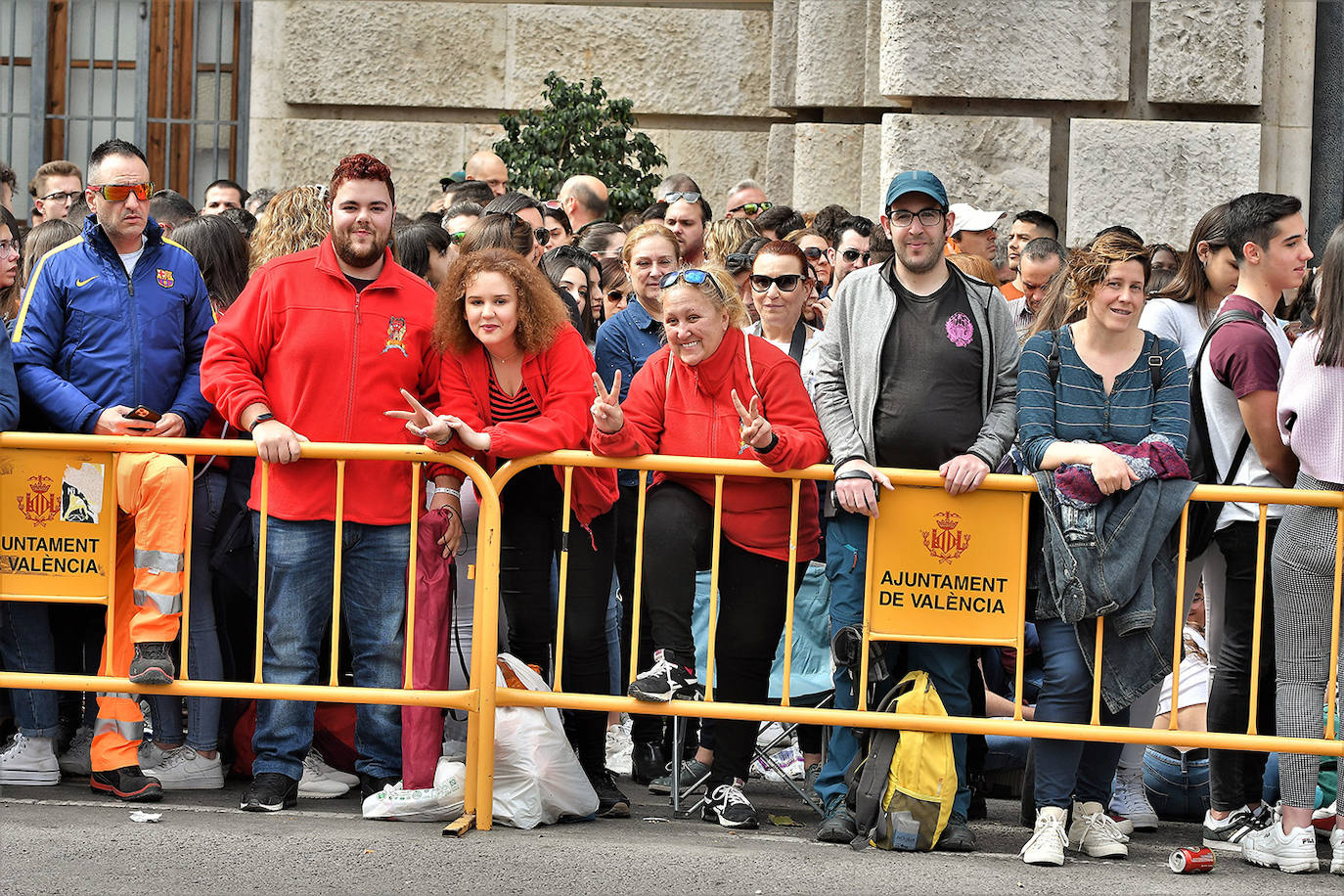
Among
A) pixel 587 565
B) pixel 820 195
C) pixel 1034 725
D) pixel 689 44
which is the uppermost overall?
pixel 689 44

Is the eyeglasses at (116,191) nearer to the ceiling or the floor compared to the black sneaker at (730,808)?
nearer to the ceiling

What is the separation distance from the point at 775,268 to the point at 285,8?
6.44 metres

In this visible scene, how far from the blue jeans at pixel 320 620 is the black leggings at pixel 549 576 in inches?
14.5

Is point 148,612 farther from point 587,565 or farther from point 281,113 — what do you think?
point 281,113

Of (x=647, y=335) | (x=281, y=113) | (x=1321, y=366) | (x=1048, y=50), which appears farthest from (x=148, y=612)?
(x=281, y=113)

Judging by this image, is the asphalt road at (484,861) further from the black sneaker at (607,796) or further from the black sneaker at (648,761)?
the black sneaker at (648,761)

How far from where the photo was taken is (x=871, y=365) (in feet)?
18.0

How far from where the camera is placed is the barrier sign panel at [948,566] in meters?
5.39

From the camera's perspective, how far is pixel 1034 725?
17.4 feet

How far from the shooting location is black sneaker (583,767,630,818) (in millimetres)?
5676

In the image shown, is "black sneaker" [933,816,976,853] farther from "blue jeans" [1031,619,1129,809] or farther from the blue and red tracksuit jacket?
the blue and red tracksuit jacket

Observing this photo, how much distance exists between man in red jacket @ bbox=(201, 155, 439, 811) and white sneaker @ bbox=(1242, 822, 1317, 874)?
2.85 meters

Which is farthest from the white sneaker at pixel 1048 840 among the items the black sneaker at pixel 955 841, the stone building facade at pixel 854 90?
the stone building facade at pixel 854 90

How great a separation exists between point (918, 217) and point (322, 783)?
281 centimetres
